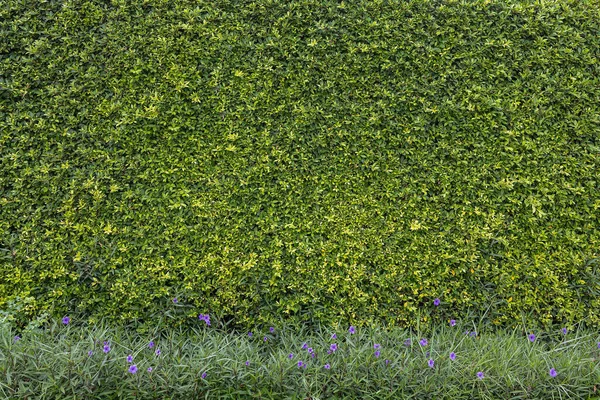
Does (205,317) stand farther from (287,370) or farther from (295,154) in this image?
(295,154)

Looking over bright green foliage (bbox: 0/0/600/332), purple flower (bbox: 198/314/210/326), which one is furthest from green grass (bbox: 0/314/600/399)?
bright green foliage (bbox: 0/0/600/332)

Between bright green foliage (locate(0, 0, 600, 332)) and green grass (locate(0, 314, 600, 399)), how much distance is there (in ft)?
1.31

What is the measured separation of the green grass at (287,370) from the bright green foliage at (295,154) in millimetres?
399

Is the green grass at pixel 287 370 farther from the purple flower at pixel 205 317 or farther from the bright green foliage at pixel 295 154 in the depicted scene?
the bright green foliage at pixel 295 154

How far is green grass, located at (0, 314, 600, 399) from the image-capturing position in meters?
2.61

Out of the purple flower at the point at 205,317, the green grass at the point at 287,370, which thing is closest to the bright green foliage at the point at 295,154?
Answer: the purple flower at the point at 205,317

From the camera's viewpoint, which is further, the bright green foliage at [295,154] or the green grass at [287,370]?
the bright green foliage at [295,154]

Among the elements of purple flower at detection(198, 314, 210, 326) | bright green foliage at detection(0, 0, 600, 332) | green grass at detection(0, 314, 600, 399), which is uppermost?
bright green foliage at detection(0, 0, 600, 332)

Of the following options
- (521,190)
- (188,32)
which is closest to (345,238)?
(521,190)

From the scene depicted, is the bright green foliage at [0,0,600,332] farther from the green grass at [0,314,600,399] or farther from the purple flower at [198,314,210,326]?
the green grass at [0,314,600,399]

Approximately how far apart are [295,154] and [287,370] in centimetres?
141

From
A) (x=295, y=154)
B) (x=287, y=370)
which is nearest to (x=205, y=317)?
(x=287, y=370)

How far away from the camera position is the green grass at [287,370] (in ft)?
8.57

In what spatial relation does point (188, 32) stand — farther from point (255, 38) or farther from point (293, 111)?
point (293, 111)
